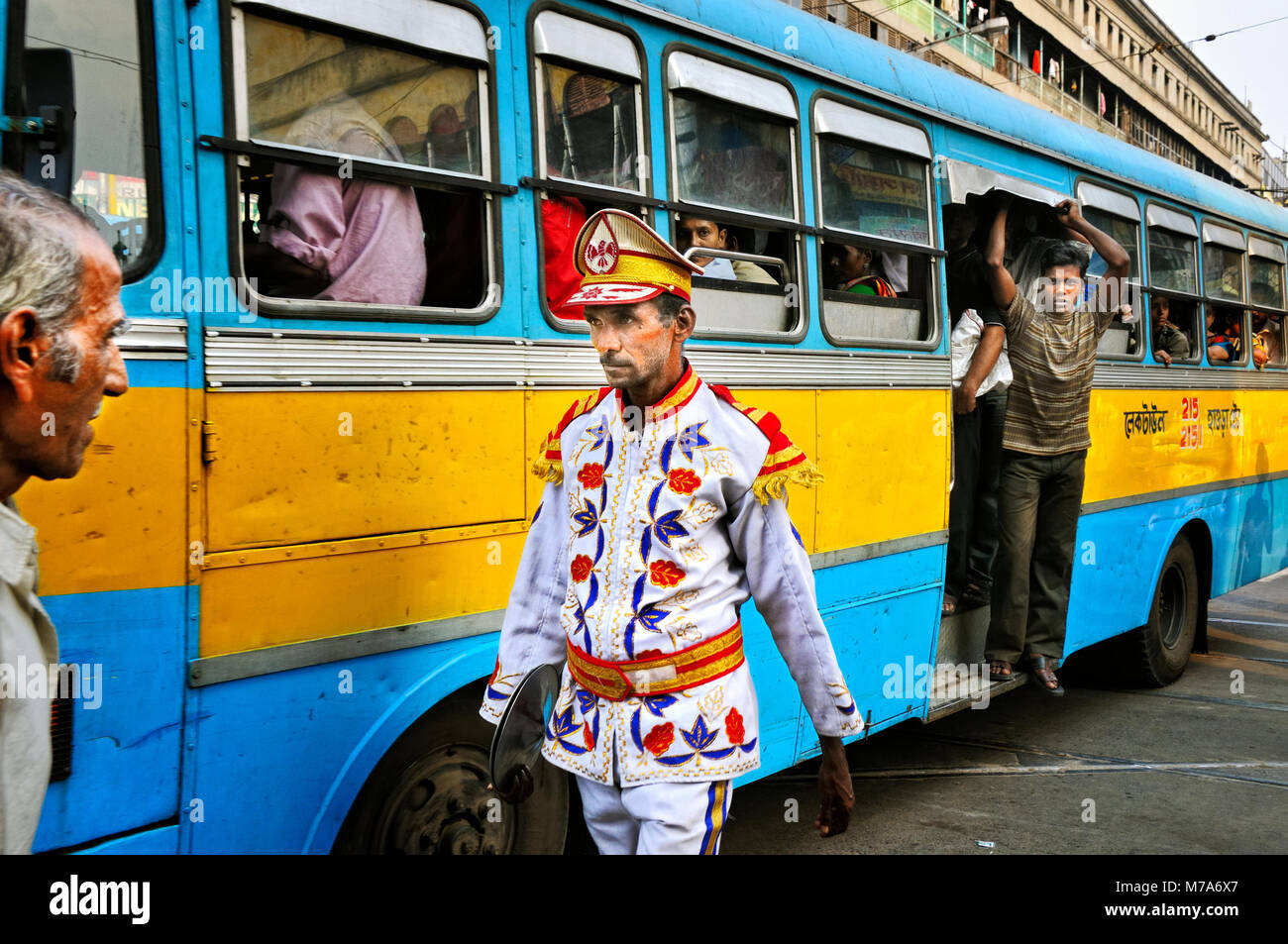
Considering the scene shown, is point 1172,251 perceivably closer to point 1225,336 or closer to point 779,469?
point 1225,336

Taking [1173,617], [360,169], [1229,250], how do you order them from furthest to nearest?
[1229,250]
[1173,617]
[360,169]

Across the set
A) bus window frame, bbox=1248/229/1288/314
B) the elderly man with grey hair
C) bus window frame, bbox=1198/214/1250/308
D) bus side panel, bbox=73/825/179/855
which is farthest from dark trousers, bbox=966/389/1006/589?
the elderly man with grey hair

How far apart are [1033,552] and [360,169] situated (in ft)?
13.8

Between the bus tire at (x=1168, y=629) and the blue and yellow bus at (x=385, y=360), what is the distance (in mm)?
3153

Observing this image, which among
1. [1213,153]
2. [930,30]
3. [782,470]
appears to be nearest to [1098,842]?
[782,470]

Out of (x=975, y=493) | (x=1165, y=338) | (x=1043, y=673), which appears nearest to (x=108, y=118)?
(x=975, y=493)

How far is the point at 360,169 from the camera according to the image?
9.70 ft

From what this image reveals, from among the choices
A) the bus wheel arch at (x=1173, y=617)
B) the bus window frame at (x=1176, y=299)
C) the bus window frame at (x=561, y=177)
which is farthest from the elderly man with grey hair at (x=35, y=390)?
the bus wheel arch at (x=1173, y=617)

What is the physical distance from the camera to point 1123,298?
6758 mm

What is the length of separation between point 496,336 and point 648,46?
1181 millimetres

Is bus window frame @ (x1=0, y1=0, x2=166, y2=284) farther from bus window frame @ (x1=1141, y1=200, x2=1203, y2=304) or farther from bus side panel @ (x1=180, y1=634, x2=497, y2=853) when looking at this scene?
bus window frame @ (x1=1141, y1=200, x2=1203, y2=304)

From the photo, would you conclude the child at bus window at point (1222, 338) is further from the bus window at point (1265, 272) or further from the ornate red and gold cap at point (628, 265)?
the ornate red and gold cap at point (628, 265)

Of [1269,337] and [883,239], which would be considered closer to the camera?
[883,239]
